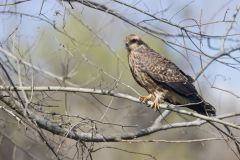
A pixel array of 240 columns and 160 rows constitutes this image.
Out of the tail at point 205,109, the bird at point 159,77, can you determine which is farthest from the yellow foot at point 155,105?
the tail at point 205,109

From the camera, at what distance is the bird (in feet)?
20.6

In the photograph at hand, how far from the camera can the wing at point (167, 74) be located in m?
6.31

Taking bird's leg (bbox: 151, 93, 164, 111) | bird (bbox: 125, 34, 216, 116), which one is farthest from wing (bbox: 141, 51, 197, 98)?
bird's leg (bbox: 151, 93, 164, 111)

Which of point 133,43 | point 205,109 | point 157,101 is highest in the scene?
point 133,43

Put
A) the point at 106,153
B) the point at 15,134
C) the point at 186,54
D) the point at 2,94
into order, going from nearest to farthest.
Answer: the point at 186,54 → the point at 2,94 → the point at 15,134 → the point at 106,153

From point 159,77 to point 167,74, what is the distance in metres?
0.10

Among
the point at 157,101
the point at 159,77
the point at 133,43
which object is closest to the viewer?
the point at 157,101

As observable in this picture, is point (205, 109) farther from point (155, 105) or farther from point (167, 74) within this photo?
point (167, 74)

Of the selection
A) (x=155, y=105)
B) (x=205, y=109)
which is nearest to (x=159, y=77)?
(x=155, y=105)

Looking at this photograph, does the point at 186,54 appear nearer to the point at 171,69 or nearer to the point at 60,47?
the point at 60,47

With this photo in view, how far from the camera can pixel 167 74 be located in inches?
255

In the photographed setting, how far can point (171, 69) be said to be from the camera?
6.52 meters

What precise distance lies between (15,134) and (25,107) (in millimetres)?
3356

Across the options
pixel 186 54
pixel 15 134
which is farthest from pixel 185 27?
pixel 15 134
